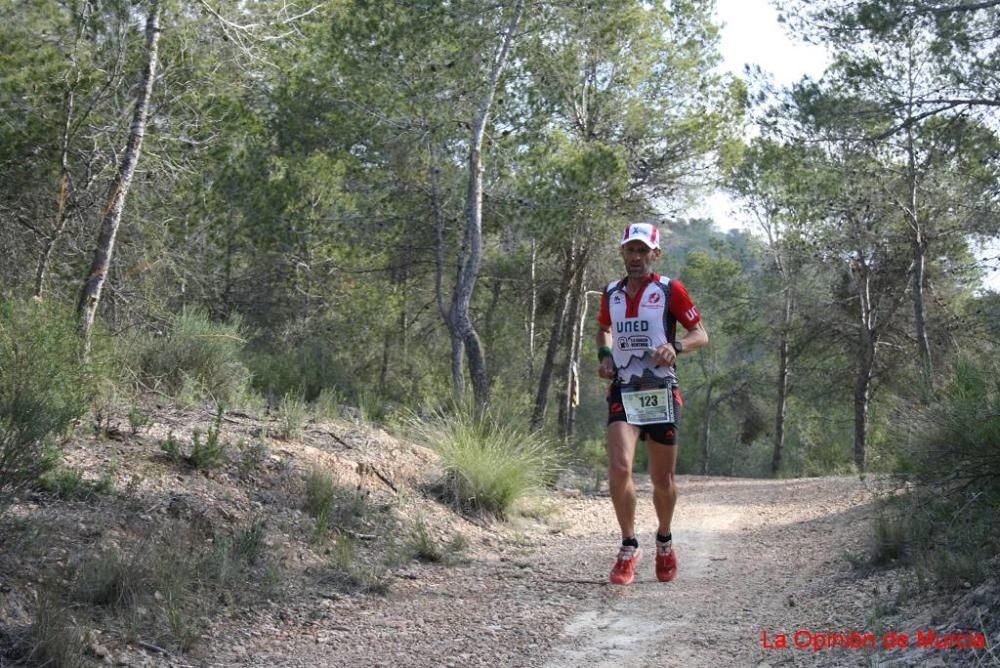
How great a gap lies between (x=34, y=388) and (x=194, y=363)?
4544 millimetres

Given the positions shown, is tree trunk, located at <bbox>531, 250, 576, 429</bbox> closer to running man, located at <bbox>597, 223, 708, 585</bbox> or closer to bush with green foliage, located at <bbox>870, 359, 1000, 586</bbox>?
running man, located at <bbox>597, 223, 708, 585</bbox>

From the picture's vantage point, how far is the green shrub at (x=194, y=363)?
8.98 metres

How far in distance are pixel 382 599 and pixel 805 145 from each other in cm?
1028

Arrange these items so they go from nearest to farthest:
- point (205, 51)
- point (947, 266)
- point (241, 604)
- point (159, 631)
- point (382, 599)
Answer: point (159, 631) → point (241, 604) → point (382, 599) → point (205, 51) → point (947, 266)

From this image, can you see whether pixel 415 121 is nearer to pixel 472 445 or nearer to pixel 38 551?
pixel 472 445

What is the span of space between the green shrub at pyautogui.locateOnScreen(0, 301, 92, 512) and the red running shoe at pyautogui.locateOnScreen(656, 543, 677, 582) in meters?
3.48

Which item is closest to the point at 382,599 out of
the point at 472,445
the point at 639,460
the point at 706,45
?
the point at 472,445

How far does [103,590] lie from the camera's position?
14.9ft

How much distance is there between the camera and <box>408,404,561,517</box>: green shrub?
28.1 ft

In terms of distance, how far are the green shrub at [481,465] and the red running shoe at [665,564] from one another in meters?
2.82

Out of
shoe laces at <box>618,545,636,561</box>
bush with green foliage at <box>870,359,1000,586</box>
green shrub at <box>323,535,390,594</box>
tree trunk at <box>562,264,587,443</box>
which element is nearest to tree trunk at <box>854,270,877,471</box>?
tree trunk at <box>562,264,587,443</box>

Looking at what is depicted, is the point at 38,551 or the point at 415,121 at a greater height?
the point at 415,121

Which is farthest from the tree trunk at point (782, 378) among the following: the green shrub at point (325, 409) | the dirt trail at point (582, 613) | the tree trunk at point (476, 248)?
the dirt trail at point (582, 613)

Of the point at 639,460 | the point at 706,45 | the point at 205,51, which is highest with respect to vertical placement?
the point at 706,45
